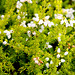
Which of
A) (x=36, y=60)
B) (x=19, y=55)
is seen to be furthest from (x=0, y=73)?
(x=36, y=60)

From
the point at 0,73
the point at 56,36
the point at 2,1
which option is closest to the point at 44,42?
the point at 56,36

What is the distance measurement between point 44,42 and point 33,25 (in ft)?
0.84

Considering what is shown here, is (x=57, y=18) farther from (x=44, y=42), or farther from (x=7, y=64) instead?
(x=7, y=64)

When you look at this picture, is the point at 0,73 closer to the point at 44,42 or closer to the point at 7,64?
the point at 7,64

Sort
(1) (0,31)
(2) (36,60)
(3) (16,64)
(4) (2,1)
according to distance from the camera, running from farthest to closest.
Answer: (4) (2,1) → (3) (16,64) → (1) (0,31) → (2) (36,60)

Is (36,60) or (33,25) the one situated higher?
(33,25)

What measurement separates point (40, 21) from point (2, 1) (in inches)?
29.2

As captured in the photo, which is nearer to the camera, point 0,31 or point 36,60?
point 36,60

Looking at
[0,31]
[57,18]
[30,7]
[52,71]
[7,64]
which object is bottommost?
[52,71]

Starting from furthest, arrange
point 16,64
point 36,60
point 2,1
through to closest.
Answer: point 2,1
point 16,64
point 36,60

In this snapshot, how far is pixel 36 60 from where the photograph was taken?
1.42 metres

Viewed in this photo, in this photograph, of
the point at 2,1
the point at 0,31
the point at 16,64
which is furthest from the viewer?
the point at 2,1

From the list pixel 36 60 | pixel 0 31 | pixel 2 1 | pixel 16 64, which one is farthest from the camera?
pixel 2 1

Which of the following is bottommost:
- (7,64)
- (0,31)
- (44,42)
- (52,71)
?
(52,71)
